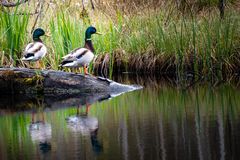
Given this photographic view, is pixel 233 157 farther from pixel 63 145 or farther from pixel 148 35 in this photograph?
pixel 148 35

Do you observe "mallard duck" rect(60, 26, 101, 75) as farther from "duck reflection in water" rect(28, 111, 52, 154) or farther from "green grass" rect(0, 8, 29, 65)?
"duck reflection in water" rect(28, 111, 52, 154)

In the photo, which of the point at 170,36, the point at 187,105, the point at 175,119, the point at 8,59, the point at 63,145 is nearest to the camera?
the point at 63,145

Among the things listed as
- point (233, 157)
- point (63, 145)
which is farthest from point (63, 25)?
point (233, 157)

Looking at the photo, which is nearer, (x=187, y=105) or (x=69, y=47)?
(x=187, y=105)

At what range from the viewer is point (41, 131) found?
1066cm

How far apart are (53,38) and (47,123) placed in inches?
224

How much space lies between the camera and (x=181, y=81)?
56.3 ft

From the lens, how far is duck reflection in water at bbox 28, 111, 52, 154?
9367 mm

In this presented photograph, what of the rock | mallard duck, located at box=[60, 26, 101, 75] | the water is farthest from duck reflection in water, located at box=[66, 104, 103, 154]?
the rock

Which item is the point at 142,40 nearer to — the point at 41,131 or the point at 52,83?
the point at 52,83

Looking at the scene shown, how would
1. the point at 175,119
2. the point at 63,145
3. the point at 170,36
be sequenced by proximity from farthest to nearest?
the point at 170,36
the point at 175,119
the point at 63,145

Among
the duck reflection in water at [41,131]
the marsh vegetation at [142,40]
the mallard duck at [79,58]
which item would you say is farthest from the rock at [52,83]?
the duck reflection in water at [41,131]

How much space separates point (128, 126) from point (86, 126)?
0.72 m

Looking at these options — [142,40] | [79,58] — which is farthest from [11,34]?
[142,40]
